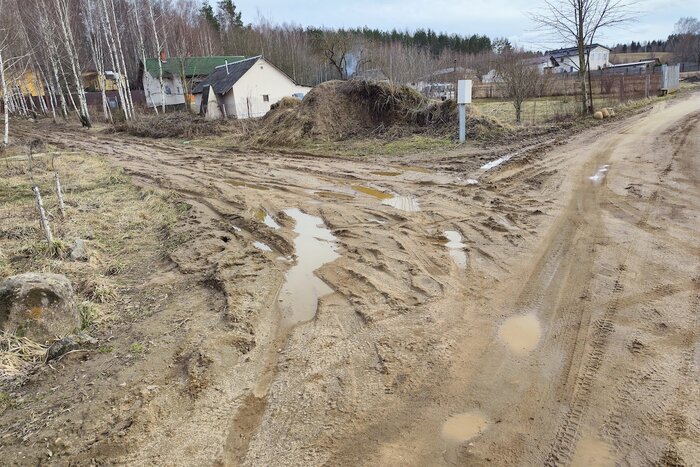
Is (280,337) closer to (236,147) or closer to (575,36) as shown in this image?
(236,147)

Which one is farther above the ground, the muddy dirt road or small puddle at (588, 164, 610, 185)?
small puddle at (588, 164, 610, 185)

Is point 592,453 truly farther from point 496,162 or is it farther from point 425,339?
point 496,162

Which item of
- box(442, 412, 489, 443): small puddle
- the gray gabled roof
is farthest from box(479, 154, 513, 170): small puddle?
the gray gabled roof

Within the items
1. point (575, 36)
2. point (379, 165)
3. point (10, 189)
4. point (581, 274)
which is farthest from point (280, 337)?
point (575, 36)

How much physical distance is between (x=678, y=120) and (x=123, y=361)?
63.5ft

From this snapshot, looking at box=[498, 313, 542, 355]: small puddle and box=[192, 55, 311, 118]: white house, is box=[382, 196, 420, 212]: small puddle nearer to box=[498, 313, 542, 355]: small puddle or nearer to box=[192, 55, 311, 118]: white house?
box=[498, 313, 542, 355]: small puddle

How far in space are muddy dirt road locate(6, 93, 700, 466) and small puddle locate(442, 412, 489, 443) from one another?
1 centimetres

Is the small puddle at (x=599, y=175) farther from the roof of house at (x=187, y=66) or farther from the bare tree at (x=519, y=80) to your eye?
the roof of house at (x=187, y=66)

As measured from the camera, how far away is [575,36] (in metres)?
21.7

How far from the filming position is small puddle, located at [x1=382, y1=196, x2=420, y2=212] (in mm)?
8782

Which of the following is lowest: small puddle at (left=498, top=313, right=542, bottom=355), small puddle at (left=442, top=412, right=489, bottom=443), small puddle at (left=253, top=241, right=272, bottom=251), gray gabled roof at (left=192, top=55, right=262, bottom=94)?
small puddle at (left=442, top=412, right=489, bottom=443)

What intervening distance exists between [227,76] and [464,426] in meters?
39.5

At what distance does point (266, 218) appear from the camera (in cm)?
900

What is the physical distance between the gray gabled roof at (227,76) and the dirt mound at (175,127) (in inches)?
292
